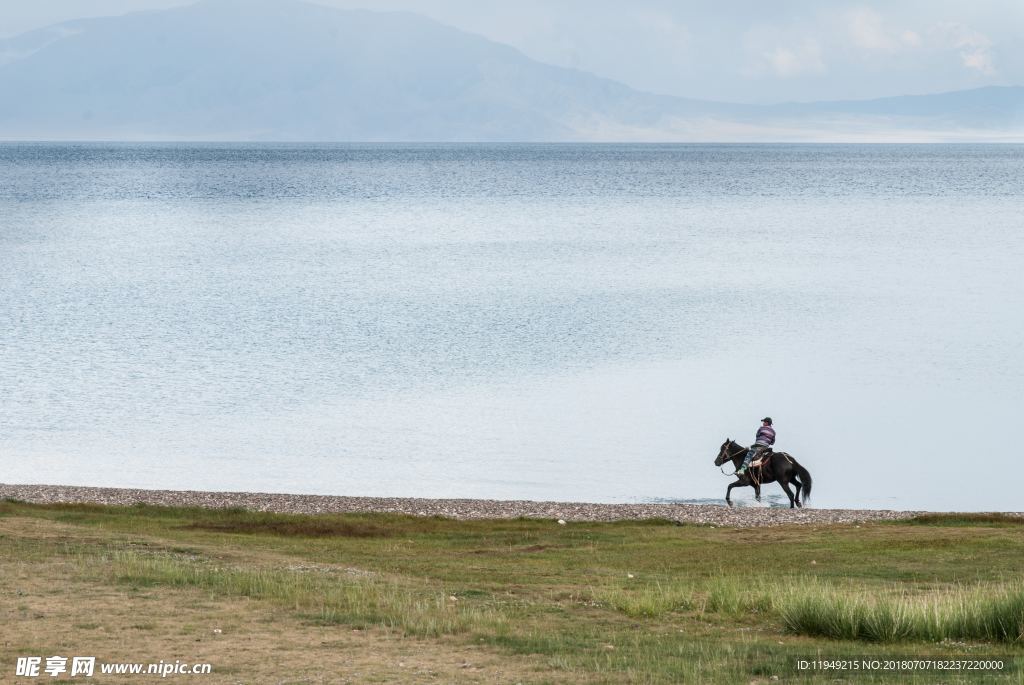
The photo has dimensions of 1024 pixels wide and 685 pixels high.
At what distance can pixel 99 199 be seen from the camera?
18588cm

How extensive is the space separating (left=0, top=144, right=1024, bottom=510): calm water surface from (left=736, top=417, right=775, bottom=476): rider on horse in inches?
92.2

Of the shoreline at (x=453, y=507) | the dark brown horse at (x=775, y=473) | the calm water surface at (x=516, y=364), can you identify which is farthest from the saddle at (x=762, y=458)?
the calm water surface at (x=516, y=364)

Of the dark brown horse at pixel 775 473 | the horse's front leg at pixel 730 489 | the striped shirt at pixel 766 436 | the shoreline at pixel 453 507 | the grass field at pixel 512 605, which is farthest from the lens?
the striped shirt at pixel 766 436

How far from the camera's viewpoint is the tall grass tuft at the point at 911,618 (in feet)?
51.3

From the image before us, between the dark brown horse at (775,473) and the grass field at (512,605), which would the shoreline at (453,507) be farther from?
the grass field at (512,605)

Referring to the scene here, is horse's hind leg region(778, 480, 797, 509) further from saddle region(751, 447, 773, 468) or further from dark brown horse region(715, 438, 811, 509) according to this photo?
saddle region(751, 447, 773, 468)

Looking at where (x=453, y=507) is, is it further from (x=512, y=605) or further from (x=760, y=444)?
(x=512, y=605)

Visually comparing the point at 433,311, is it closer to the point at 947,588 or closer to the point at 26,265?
the point at 26,265

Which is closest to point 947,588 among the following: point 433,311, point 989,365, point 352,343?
point 989,365

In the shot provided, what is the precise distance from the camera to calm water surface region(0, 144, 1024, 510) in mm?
40844

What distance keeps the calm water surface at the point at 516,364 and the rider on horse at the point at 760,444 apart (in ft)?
7.69

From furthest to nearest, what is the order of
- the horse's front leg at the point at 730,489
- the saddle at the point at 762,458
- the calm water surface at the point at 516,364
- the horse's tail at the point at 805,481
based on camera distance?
the calm water surface at the point at 516,364, the horse's front leg at the point at 730,489, the saddle at the point at 762,458, the horse's tail at the point at 805,481

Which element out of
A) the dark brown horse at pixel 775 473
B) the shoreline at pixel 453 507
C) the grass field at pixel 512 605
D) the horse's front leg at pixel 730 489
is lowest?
the grass field at pixel 512 605

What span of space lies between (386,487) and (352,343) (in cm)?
2543
